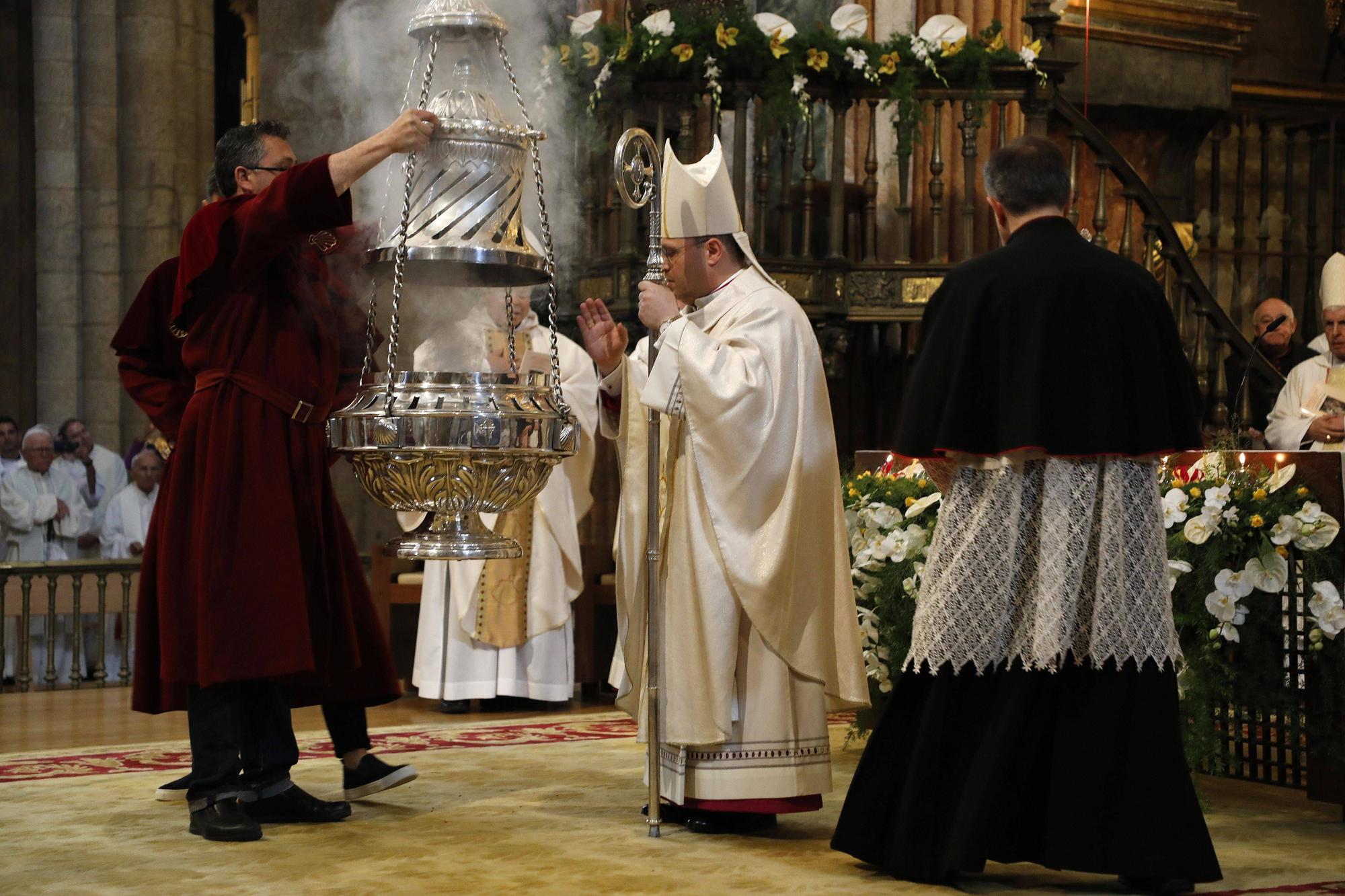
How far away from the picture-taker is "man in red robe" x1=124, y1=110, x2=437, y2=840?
4.27 metres

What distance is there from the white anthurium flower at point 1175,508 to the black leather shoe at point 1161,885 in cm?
141

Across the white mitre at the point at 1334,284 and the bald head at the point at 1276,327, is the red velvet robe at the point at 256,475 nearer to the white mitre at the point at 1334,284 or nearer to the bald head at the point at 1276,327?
the white mitre at the point at 1334,284

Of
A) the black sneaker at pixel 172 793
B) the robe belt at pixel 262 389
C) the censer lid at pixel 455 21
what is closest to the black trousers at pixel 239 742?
the black sneaker at pixel 172 793

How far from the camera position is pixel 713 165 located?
4.64 m

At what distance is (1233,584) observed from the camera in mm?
4746

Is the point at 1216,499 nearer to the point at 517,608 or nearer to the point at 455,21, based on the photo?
the point at 455,21

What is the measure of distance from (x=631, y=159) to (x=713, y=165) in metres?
0.25

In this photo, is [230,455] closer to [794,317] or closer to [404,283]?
[404,283]

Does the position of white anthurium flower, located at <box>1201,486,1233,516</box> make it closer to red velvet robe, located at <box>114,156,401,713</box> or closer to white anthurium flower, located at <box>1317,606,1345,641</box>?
white anthurium flower, located at <box>1317,606,1345,641</box>

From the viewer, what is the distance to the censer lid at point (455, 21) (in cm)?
390

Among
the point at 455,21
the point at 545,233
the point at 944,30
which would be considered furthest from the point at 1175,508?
the point at 944,30

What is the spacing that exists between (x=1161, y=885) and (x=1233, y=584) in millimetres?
1301

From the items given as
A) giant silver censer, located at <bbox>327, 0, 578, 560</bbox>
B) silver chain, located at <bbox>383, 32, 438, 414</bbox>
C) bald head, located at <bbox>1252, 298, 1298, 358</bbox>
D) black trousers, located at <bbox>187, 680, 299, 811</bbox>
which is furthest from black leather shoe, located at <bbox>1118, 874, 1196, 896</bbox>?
bald head, located at <bbox>1252, 298, 1298, 358</bbox>

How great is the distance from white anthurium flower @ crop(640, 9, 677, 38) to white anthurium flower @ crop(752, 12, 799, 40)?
0.43 meters
